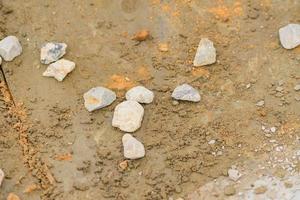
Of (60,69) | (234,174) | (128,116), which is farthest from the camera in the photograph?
(60,69)

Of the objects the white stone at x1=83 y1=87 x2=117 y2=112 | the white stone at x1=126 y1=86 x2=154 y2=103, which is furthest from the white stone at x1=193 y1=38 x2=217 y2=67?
the white stone at x1=83 y1=87 x2=117 y2=112

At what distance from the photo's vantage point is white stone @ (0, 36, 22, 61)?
3.34 m

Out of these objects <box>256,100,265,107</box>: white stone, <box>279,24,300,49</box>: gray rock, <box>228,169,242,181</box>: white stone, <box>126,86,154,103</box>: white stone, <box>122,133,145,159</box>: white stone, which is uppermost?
<box>279,24,300,49</box>: gray rock

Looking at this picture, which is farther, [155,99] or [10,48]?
[10,48]

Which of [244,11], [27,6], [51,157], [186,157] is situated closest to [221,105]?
[186,157]

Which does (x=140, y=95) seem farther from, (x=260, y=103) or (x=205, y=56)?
(x=260, y=103)

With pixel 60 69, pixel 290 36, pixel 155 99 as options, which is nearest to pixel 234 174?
pixel 155 99

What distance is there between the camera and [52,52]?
3.35 metres

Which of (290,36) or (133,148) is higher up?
(290,36)

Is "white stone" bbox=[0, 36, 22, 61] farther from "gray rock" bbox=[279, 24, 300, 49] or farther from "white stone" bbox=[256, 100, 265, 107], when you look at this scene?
"gray rock" bbox=[279, 24, 300, 49]

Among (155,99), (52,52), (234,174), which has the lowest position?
(234,174)

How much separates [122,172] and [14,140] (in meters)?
0.51

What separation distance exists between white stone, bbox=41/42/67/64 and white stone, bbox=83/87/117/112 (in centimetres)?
26

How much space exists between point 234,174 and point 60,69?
0.96 metres
